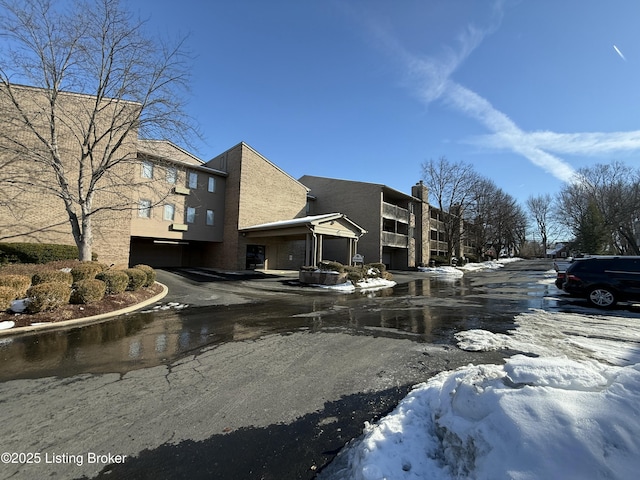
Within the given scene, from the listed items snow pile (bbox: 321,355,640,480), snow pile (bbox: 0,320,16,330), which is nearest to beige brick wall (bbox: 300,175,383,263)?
snow pile (bbox: 0,320,16,330)

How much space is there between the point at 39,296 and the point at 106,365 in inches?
177

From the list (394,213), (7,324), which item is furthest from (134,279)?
(394,213)

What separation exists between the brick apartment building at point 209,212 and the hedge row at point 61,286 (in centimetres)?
477

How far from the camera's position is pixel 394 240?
31453 mm

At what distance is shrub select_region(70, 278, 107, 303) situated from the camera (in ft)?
27.5

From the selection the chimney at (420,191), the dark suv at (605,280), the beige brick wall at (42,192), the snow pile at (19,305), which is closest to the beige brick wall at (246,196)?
the beige brick wall at (42,192)

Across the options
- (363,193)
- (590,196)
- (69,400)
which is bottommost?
(69,400)

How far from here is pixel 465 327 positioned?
7016 millimetres

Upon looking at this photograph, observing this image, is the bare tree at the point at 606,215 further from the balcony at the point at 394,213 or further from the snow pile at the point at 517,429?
the snow pile at the point at 517,429

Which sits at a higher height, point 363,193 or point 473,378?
point 363,193

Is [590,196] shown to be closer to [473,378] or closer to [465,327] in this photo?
[465,327]

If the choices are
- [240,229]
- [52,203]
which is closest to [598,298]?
[240,229]

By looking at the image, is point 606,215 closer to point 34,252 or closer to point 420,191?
point 420,191

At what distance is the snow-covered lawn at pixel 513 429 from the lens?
174cm
